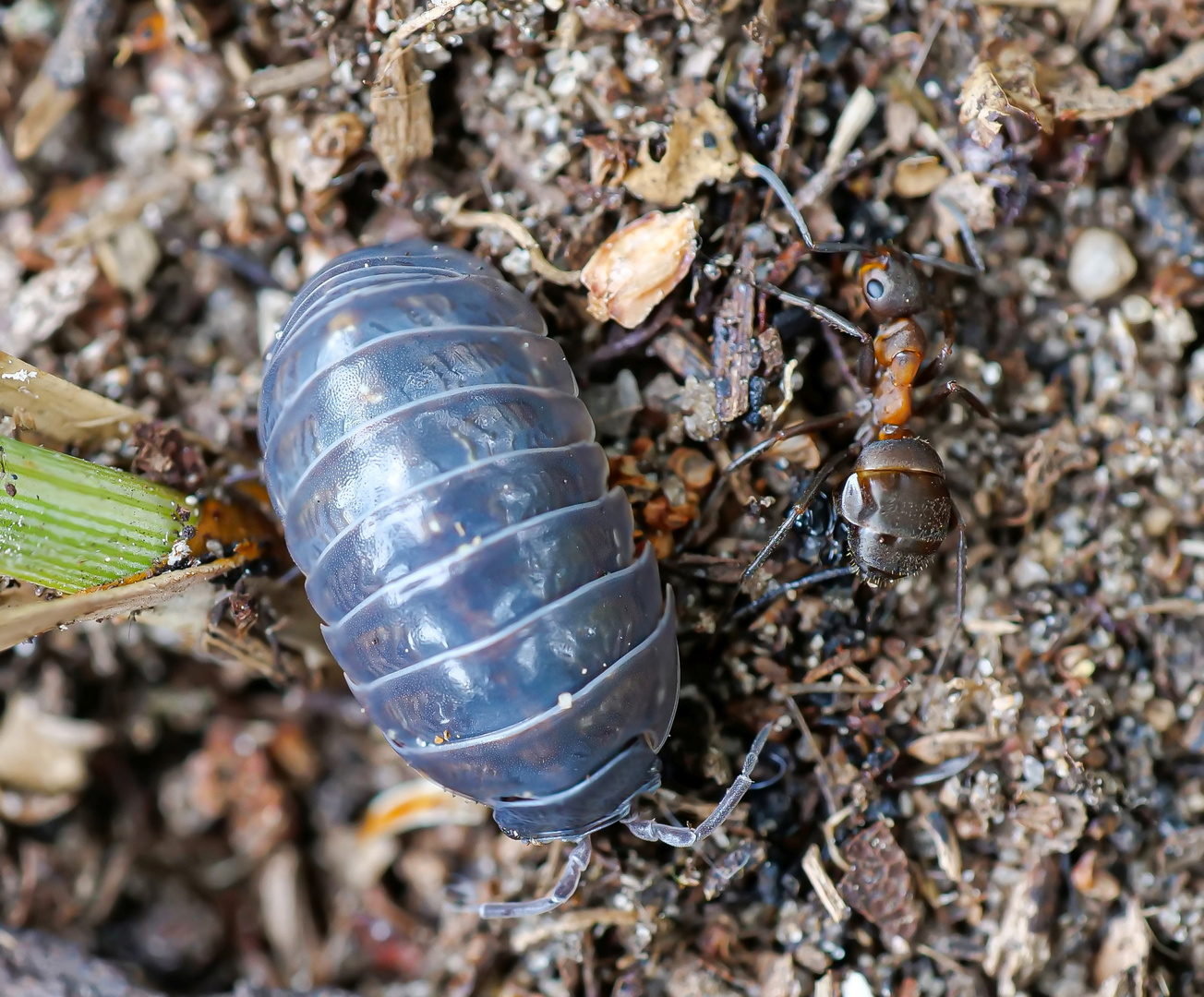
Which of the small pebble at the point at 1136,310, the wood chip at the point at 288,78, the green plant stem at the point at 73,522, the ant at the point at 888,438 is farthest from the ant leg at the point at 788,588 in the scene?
the wood chip at the point at 288,78

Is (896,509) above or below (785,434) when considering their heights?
below

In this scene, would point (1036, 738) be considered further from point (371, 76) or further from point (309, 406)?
point (371, 76)

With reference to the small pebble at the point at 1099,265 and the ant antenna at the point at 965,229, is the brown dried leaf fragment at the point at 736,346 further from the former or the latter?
the small pebble at the point at 1099,265

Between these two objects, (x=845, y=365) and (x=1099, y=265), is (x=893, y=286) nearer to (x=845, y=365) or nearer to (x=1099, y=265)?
(x=845, y=365)

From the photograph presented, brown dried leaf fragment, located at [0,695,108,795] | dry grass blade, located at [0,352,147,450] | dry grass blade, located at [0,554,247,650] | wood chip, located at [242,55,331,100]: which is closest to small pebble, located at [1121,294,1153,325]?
wood chip, located at [242,55,331,100]

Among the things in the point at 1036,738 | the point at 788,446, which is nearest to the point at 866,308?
the point at 788,446

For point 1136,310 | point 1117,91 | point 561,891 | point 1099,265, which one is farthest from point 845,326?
point 561,891
